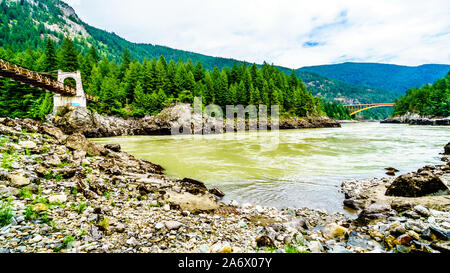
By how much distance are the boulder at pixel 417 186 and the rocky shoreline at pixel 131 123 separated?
45.7 metres

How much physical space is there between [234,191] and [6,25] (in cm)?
23381

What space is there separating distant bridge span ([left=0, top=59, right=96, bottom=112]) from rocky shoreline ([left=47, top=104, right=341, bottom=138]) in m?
1.81

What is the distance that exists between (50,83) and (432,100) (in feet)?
379

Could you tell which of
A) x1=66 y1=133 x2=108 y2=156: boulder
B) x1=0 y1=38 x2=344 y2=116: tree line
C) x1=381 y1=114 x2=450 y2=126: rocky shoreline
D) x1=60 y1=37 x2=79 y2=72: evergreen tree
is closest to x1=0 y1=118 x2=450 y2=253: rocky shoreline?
x1=66 y1=133 x2=108 y2=156: boulder

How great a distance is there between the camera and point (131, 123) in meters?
50.0

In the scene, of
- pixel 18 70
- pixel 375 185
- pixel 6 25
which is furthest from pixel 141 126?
pixel 6 25

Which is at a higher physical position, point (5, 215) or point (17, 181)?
point (17, 181)

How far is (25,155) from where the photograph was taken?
26.1 feet

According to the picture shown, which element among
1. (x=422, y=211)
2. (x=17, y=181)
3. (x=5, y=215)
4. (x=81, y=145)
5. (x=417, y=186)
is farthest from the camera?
(x=81, y=145)

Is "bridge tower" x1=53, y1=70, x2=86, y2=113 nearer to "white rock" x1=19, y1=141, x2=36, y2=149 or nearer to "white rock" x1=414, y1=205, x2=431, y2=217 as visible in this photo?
"white rock" x1=19, y1=141, x2=36, y2=149

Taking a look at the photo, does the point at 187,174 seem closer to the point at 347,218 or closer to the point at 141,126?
the point at 347,218

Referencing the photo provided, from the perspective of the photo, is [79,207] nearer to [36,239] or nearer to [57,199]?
[57,199]

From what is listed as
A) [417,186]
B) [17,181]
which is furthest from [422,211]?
[17,181]

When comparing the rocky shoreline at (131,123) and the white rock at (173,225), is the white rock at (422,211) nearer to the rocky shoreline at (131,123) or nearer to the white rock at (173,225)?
the white rock at (173,225)
